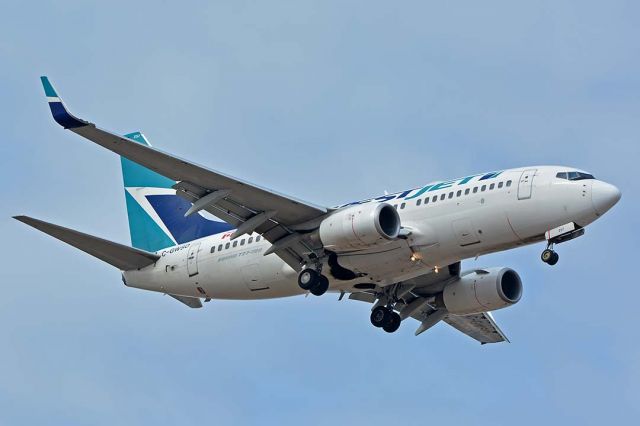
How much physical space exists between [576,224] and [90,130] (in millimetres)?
16085

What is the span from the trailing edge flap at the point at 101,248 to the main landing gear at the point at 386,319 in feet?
28.1

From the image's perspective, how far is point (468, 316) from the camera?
5900 centimetres

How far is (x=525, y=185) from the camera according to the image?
160ft

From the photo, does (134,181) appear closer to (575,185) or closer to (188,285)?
(188,285)

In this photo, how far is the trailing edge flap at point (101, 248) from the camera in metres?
49.6

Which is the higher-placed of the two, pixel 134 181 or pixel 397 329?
pixel 134 181

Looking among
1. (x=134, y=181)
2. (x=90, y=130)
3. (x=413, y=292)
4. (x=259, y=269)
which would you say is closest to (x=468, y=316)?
(x=413, y=292)

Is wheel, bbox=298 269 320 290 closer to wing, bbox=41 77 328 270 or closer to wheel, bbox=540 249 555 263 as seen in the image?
wing, bbox=41 77 328 270

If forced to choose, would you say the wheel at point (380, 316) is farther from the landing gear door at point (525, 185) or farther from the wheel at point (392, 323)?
the landing gear door at point (525, 185)

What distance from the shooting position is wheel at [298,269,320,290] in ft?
166

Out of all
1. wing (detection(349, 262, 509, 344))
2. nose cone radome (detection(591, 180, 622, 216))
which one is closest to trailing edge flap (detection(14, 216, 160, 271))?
wing (detection(349, 262, 509, 344))

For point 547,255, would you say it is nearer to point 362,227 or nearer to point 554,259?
point 554,259

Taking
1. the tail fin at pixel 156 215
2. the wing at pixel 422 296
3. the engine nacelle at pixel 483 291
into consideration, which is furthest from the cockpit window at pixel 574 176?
the tail fin at pixel 156 215

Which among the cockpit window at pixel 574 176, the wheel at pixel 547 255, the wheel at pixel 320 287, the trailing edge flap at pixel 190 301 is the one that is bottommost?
the wheel at pixel 320 287
